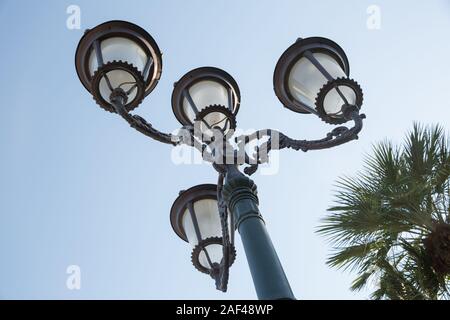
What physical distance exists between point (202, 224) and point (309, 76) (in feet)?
5.31

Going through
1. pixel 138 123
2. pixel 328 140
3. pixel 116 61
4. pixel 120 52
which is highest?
pixel 120 52

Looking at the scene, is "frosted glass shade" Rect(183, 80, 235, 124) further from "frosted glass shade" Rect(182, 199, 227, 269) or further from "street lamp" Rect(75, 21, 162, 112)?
"frosted glass shade" Rect(182, 199, 227, 269)

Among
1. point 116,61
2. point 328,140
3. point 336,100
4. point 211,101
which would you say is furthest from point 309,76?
point 116,61

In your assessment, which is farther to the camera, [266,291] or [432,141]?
[432,141]

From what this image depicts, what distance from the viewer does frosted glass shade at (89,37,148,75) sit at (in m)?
3.72

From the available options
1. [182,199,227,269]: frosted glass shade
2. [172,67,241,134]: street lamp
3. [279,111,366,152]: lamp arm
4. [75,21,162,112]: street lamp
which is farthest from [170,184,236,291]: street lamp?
[75,21,162,112]: street lamp

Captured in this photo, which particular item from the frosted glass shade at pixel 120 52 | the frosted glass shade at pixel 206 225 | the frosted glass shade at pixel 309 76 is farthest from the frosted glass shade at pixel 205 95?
the frosted glass shade at pixel 206 225

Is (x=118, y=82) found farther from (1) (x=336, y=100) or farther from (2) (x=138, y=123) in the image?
(1) (x=336, y=100)

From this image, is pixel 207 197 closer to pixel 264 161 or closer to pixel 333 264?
pixel 264 161

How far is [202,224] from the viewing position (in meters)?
4.08

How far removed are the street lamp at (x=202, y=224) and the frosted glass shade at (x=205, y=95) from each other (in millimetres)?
690
